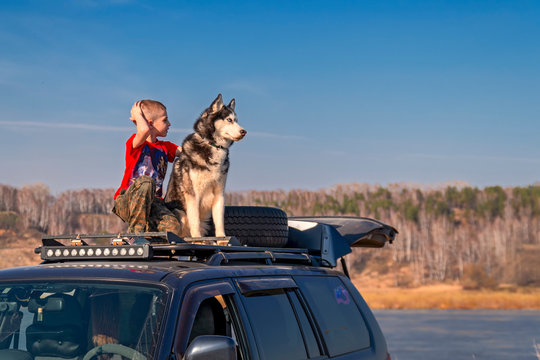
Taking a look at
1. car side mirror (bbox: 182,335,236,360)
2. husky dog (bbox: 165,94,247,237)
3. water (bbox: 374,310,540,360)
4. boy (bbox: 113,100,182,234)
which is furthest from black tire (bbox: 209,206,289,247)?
water (bbox: 374,310,540,360)

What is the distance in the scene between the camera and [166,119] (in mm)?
7316

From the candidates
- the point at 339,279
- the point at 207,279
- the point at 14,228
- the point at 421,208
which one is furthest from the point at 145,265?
the point at 421,208

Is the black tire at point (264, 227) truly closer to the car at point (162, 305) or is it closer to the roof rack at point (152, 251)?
the car at point (162, 305)

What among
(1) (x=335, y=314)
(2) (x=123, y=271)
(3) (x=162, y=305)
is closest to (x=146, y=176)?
(1) (x=335, y=314)

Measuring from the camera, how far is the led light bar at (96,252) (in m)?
4.20

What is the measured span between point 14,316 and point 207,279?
103 centimetres

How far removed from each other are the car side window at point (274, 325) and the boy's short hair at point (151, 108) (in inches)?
114

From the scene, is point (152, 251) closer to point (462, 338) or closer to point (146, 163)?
point (146, 163)

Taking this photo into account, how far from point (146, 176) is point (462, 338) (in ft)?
123

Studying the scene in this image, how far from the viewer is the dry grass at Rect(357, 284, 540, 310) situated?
77.7 meters

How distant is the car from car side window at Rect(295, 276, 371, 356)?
0.05 ft

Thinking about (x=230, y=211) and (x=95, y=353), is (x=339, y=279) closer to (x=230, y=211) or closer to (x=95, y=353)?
(x=230, y=211)

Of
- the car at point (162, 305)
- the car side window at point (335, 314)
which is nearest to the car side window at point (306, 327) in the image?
the car at point (162, 305)

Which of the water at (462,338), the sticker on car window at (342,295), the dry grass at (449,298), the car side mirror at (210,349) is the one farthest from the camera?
the dry grass at (449,298)
